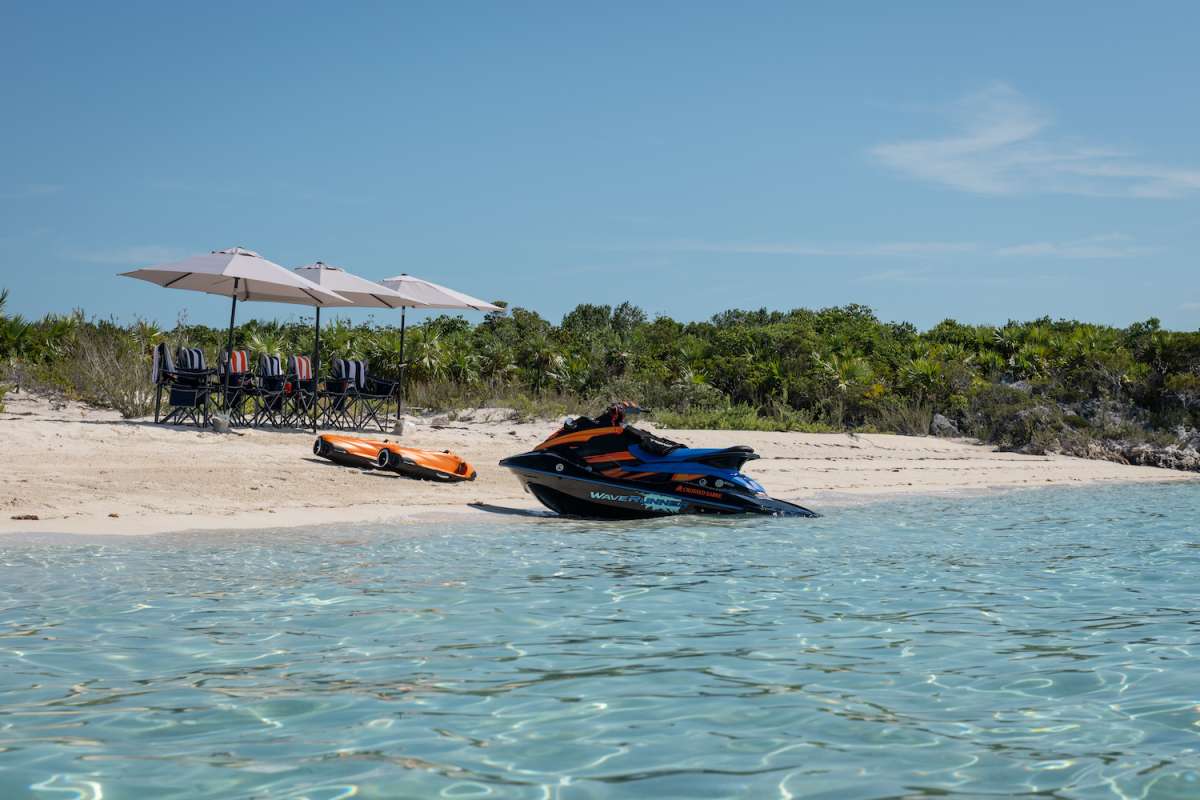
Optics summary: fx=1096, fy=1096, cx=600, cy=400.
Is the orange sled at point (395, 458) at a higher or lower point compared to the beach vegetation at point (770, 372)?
lower

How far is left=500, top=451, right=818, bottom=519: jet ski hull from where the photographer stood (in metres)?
11.7

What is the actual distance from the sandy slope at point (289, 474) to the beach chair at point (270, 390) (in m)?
1.12

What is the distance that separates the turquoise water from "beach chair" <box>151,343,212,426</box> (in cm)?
852

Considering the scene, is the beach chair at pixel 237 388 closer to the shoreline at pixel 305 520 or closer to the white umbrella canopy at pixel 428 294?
the white umbrella canopy at pixel 428 294

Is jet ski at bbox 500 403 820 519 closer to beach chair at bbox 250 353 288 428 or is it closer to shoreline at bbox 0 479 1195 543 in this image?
shoreline at bbox 0 479 1195 543

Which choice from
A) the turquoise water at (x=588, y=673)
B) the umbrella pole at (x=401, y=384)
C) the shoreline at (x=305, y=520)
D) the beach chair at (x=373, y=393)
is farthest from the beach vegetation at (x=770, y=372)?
the turquoise water at (x=588, y=673)

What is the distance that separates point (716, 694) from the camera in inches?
169

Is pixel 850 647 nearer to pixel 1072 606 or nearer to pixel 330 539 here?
pixel 1072 606

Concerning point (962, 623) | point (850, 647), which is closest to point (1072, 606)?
point (962, 623)

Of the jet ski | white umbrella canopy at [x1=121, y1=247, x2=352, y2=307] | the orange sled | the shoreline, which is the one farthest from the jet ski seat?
white umbrella canopy at [x1=121, y1=247, x2=352, y2=307]

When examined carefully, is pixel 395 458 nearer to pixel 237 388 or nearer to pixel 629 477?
pixel 629 477

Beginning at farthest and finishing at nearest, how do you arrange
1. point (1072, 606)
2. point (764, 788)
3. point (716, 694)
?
1. point (1072, 606)
2. point (716, 694)
3. point (764, 788)

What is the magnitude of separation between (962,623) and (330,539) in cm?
551

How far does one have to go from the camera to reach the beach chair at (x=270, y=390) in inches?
707
